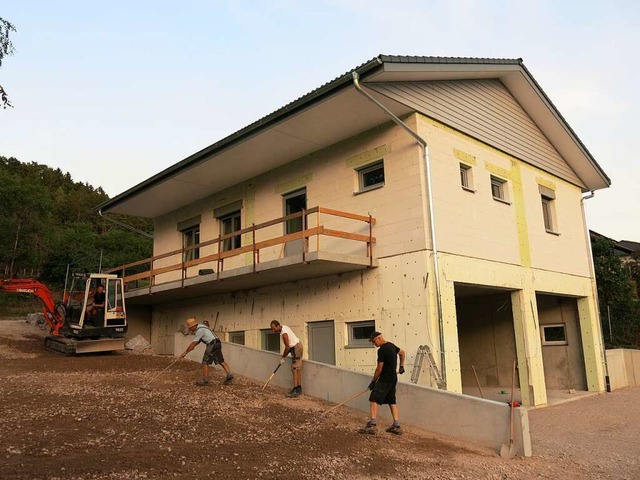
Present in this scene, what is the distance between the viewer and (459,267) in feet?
38.1

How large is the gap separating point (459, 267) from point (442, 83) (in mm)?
4490

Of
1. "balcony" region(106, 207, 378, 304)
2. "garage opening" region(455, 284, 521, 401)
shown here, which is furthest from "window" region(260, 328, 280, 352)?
"garage opening" region(455, 284, 521, 401)

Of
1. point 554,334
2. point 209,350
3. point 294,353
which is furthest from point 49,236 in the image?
point 554,334

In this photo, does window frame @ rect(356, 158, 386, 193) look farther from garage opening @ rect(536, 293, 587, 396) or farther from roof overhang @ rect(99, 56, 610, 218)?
garage opening @ rect(536, 293, 587, 396)

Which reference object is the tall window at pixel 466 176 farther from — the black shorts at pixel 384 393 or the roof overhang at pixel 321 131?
the black shorts at pixel 384 393

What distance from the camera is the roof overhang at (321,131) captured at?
11.0 metres

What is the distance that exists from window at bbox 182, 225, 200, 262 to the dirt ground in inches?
271

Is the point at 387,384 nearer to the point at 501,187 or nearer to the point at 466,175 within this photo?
the point at 466,175

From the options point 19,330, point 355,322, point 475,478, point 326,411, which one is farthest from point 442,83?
point 19,330

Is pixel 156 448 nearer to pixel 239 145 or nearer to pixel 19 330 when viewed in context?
pixel 239 145

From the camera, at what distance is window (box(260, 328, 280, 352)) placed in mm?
14336

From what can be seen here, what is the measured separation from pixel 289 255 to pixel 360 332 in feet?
9.97

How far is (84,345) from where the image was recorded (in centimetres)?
1508

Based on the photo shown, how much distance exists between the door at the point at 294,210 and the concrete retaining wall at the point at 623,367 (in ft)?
34.5
